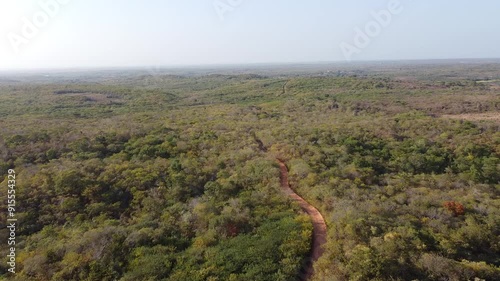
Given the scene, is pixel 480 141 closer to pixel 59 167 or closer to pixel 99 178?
pixel 99 178

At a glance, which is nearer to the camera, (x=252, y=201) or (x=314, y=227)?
(x=314, y=227)

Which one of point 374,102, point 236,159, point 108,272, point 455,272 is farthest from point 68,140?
point 374,102

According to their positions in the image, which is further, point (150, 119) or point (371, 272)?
point (150, 119)
